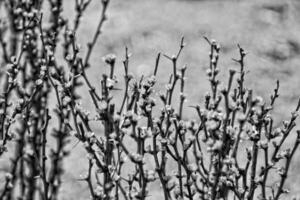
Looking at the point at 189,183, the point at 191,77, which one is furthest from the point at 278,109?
the point at 189,183

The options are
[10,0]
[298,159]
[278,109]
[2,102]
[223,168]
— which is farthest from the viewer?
[278,109]

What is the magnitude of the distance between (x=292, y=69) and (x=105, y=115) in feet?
10.5

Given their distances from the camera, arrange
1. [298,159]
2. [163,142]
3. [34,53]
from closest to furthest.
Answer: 1. [163,142]
2. [34,53]
3. [298,159]

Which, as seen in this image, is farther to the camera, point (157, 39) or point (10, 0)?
point (157, 39)

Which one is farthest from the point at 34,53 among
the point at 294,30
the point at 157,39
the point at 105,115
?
the point at 294,30

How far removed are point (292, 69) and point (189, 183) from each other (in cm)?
304

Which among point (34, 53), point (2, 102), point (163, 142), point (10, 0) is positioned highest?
point (10, 0)

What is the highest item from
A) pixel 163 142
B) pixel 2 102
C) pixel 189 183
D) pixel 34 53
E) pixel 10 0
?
pixel 10 0

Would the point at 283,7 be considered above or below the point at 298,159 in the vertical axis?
above

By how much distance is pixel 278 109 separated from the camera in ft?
13.5

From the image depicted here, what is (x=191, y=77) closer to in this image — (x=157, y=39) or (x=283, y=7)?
(x=157, y=39)

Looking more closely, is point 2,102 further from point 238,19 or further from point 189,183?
point 238,19

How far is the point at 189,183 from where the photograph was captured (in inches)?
66.1

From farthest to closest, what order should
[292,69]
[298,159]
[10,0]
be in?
[292,69]
[298,159]
[10,0]
